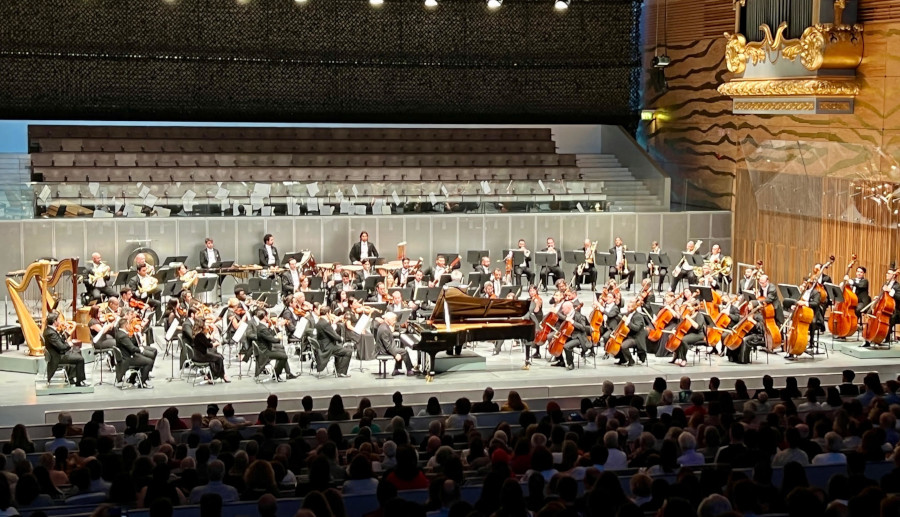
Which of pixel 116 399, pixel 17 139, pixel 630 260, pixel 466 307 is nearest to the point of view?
pixel 116 399

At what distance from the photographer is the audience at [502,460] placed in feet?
24.6

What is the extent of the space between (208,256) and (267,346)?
6.65 meters

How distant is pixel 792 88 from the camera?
22.3 meters

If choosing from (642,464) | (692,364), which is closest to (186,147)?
(692,364)

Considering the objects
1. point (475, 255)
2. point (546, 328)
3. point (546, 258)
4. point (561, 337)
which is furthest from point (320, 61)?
point (561, 337)

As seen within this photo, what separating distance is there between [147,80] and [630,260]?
494 inches

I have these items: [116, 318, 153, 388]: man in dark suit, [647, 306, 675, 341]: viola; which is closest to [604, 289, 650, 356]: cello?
[647, 306, 675, 341]: viola

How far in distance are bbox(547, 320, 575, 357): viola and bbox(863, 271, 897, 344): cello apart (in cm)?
495

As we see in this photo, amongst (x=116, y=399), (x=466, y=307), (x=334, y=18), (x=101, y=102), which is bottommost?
(x=116, y=399)

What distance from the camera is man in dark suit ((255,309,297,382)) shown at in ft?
53.2

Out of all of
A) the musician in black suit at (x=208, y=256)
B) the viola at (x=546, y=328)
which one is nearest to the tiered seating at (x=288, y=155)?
the musician in black suit at (x=208, y=256)

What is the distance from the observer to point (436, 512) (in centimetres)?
768

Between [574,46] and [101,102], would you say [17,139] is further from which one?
[574,46]

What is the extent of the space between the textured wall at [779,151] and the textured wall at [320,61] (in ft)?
6.81
